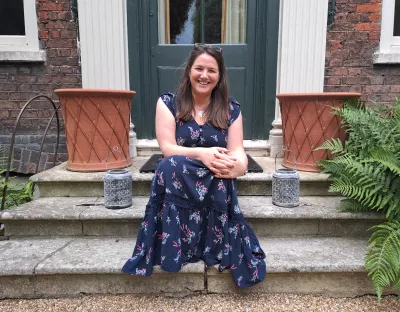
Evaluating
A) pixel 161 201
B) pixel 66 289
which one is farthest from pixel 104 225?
pixel 161 201

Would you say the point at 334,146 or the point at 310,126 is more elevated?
the point at 310,126

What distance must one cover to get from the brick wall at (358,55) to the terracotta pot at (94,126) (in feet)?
6.35

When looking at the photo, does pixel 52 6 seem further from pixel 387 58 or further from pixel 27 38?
pixel 387 58

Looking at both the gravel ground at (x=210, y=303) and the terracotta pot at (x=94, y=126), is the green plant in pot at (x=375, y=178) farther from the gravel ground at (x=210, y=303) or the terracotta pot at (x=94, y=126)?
the terracotta pot at (x=94, y=126)

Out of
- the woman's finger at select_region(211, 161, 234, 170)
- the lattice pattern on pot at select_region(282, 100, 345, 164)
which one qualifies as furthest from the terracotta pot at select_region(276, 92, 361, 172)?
the woman's finger at select_region(211, 161, 234, 170)

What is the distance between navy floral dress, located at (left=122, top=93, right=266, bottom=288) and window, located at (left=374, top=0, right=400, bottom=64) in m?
2.25

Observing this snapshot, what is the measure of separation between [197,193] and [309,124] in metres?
1.30

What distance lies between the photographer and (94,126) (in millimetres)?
2520

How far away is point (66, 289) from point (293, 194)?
1.49m

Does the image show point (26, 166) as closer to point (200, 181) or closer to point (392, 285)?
point (200, 181)

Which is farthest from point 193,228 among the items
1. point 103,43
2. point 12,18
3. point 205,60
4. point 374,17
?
point 12,18

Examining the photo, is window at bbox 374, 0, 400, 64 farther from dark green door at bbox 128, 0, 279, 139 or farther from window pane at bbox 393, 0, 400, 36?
dark green door at bbox 128, 0, 279, 139

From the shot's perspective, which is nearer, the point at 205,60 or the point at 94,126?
the point at 205,60

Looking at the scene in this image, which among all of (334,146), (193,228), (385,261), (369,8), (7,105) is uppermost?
(369,8)
